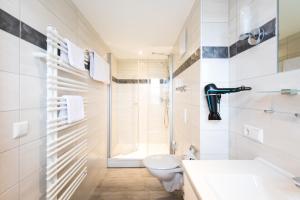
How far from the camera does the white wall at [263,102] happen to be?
3.30ft

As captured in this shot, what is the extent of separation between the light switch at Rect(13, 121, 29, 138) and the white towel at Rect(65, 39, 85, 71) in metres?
0.62

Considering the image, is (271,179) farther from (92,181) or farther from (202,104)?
(92,181)

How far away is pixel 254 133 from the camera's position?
131 centimetres

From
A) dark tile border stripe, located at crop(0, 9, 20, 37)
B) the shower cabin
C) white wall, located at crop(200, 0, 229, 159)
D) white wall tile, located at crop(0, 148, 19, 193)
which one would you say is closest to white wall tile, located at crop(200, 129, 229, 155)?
white wall, located at crop(200, 0, 229, 159)

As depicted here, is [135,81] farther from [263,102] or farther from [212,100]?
[263,102]

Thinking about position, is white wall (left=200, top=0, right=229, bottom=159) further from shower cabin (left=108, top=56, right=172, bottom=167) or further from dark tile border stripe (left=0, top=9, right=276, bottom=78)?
shower cabin (left=108, top=56, right=172, bottom=167)

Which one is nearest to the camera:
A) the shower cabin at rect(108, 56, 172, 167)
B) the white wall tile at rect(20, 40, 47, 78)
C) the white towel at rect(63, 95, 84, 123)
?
the white wall tile at rect(20, 40, 47, 78)

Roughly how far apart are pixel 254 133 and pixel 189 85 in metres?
0.96

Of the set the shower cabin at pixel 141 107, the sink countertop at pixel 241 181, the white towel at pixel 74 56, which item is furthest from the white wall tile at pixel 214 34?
the shower cabin at pixel 141 107

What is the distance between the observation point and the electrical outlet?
4.08 feet

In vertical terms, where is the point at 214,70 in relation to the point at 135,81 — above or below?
below

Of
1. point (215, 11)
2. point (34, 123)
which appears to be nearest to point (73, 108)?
point (34, 123)

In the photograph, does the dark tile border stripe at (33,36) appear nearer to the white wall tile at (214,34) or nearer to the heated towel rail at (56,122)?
the heated towel rail at (56,122)

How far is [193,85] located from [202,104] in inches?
12.3
